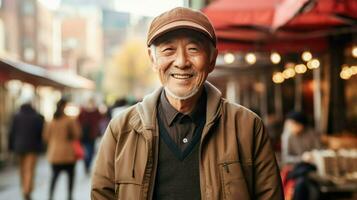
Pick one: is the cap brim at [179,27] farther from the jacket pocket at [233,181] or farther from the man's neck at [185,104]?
the jacket pocket at [233,181]

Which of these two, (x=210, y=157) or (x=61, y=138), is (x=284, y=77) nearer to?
(x=61, y=138)

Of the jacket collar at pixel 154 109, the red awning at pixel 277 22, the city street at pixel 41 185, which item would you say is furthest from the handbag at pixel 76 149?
the jacket collar at pixel 154 109

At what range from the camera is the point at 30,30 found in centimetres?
5334

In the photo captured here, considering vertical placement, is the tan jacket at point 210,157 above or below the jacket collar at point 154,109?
below

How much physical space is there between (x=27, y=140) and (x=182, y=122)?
28.9 ft

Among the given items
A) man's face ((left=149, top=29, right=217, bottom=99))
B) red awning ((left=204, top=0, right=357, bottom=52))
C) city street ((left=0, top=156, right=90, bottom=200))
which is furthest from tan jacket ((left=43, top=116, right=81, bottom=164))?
man's face ((left=149, top=29, right=217, bottom=99))

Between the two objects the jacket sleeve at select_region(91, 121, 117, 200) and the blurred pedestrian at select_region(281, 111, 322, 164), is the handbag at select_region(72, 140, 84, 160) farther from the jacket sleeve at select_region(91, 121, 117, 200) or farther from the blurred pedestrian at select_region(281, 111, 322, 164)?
the jacket sleeve at select_region(91, 121, 117, 200)

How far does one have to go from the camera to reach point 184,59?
2.76 meters

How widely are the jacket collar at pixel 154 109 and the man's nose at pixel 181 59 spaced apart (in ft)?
0.75

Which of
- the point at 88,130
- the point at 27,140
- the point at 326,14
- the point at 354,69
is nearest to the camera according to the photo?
the point at 326,14

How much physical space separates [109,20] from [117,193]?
104051mm

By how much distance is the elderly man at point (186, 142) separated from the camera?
2732 millimetres

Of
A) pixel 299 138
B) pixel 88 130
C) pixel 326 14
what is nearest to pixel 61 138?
pixel 299 138

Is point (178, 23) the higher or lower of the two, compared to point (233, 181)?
higher
